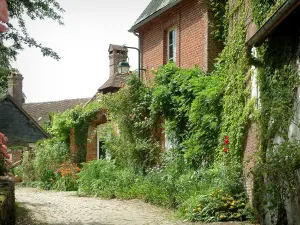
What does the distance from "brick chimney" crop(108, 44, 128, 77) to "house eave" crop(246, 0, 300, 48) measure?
1860 centimetres

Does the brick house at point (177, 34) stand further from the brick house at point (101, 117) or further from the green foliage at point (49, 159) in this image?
the green foliage at point (49, 159)

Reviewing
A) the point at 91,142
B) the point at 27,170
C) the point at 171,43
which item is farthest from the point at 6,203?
the point at 27,170

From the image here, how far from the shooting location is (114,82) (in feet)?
79.4

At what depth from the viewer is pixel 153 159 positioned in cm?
1445

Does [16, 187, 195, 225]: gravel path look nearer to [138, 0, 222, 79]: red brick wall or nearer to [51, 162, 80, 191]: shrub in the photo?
[138, 0, 222, 79]: red brick wall

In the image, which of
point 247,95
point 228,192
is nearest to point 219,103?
point 247,95

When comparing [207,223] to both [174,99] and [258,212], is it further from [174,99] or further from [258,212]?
[174,99]

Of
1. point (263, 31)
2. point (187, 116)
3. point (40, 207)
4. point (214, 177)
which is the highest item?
point (263, 31)

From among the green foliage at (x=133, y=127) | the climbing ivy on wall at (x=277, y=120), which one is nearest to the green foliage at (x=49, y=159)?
the green foliage at (x=133, y=127)

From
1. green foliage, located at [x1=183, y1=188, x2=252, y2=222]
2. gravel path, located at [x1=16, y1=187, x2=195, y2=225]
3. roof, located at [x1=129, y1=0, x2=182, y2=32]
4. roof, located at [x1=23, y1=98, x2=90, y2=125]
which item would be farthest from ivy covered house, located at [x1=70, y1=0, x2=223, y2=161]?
roof, located at [x1=23, y1=98, x2=90, y2=125]

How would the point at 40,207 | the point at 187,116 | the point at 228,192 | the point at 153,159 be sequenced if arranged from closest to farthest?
the point at 228,192
the point at 40,207
the point at 187,116
the point at 153,159

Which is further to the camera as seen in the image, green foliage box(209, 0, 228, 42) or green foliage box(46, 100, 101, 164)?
green foliage box(46, 100, 101, 164)

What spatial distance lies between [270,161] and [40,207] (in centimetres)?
655

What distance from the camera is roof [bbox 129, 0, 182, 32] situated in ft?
50.7
